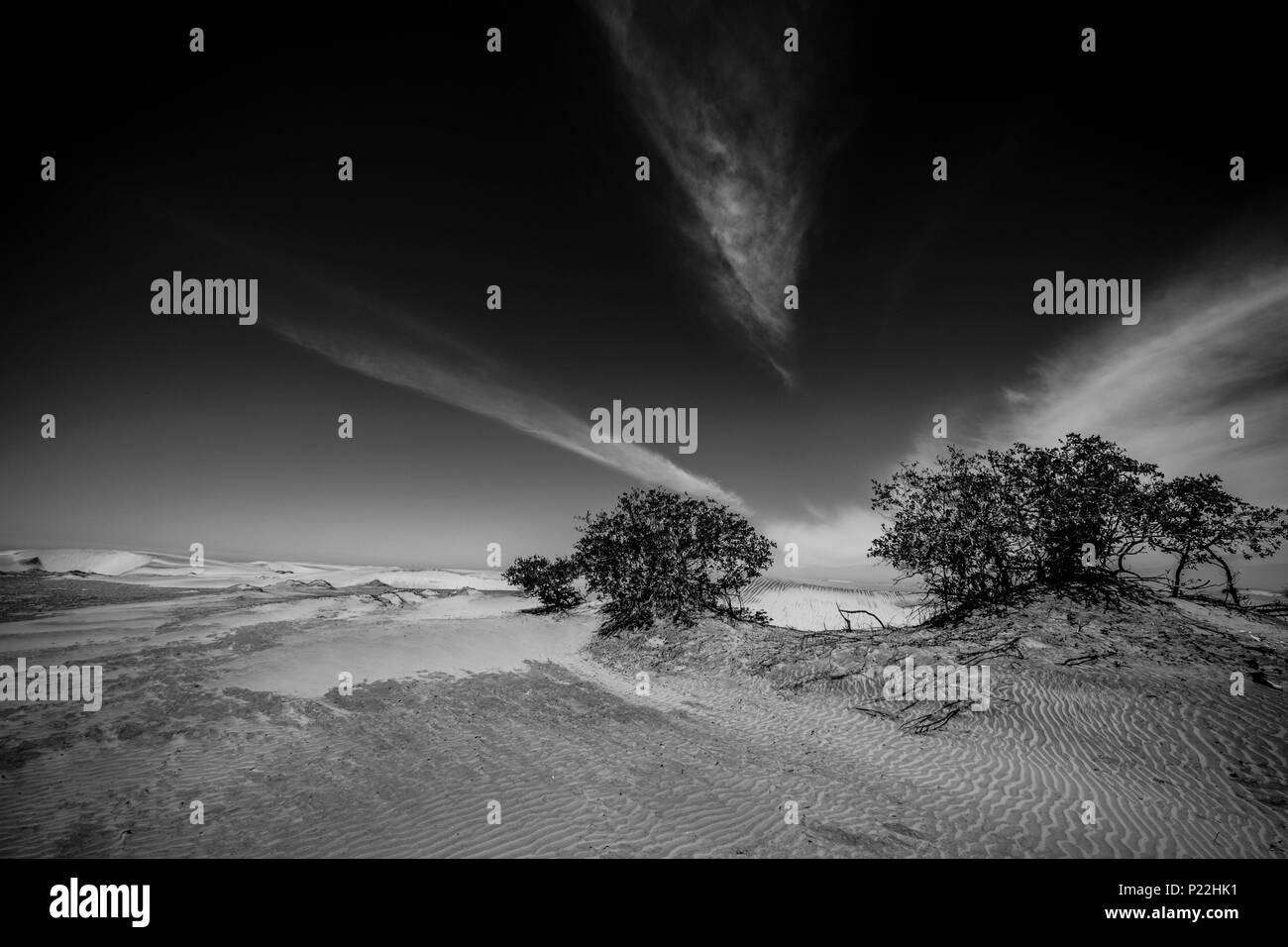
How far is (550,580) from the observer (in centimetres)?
3067

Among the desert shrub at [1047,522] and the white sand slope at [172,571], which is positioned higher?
the desert shrub at [1047,522]

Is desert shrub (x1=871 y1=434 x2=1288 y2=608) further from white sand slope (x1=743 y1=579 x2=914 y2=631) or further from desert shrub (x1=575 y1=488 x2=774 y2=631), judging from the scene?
white sand slope (x1=743 y1=579 x2=914 y2=631)

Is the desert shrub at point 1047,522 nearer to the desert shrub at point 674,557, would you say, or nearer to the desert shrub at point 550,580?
the desert shrub at point 674,557

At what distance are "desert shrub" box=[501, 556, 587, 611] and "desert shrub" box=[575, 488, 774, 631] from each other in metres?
5.98

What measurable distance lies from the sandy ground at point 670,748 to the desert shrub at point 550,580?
11.8 meters

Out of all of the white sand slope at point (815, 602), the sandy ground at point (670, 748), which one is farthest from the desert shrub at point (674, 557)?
the white sand slope at point (815, 602)

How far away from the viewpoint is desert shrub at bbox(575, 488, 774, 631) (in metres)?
23.7

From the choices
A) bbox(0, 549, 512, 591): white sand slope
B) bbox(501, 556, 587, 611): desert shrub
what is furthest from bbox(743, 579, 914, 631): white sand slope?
bbox(0, 549, 512, 591): white sand slope

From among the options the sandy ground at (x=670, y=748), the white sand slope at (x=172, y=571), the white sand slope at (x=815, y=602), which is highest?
the sandy ground at (x=670, y=748)

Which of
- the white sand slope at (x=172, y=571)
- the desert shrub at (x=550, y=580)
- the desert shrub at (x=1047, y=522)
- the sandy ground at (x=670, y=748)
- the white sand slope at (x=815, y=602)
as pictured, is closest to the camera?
the sandy ground at (x=670, y=748)

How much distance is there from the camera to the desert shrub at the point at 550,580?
101 feet

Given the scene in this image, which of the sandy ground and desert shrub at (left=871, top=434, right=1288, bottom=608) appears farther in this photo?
desert shrub at (left=871, top=434, right=1288, bottom=608)
